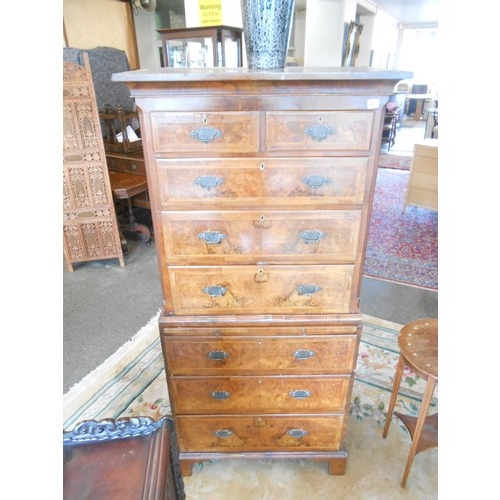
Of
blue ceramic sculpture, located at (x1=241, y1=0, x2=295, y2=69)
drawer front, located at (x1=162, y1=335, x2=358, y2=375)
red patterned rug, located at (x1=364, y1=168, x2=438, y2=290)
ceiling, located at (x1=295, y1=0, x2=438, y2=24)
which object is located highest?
ceiling, located at (x1=295, y1=0, x2=438, y2=24)

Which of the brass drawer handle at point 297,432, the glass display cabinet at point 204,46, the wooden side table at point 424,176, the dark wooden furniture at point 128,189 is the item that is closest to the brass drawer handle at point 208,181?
the brass drawer handle at point 297,432

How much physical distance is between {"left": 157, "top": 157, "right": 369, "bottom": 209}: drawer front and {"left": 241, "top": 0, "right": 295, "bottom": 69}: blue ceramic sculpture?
363mm

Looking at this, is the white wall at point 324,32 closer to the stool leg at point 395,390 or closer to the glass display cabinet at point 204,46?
the glass display cabinet at point 204,46

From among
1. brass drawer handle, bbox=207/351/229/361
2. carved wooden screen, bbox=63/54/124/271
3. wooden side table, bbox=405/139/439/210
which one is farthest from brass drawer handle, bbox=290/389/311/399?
wooden side table, bbox=405/139/439/210

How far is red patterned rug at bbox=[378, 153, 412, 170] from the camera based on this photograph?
17.9ft

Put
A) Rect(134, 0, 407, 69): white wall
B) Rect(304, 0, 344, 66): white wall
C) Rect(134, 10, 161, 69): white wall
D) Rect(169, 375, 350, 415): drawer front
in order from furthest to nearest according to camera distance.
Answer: Rect(304, 0, 344, 66): white wall
Rect(134, 10, 161, 69): white wall
Rect(134, 0, 407, 69): white wall
Rect(169, 375, 350, 415): drawer front

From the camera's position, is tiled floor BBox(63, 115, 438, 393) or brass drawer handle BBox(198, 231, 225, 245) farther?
tiled floor BBox(63, 115, 438, 393)

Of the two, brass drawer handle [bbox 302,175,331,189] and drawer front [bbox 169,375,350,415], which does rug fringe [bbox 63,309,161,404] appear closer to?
drawer front [bbox 169,375,350,415]

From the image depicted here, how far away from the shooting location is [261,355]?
123 centimetres

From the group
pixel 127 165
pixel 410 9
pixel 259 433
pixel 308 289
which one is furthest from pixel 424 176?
pixel 410 9

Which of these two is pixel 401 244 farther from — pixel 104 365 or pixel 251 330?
pixel 104 365

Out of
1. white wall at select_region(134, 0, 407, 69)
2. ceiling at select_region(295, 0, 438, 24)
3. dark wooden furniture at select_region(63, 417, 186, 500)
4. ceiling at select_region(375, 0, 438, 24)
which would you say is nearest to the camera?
dark wooden furniture at select_region(63, 417, 186, 500)

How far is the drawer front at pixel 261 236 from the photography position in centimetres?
103
